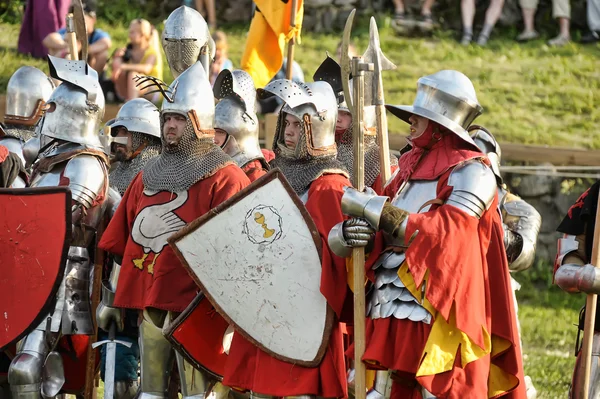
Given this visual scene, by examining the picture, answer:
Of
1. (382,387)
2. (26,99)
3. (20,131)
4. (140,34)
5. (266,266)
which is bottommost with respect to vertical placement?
(382,387)

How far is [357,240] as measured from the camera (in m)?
7.57

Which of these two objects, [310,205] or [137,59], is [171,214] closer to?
[310,205]

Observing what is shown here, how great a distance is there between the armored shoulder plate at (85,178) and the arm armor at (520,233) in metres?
2.55

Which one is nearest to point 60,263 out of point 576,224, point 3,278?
point 3,278

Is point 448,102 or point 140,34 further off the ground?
point 140,34

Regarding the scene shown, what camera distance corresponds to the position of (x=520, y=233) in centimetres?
983

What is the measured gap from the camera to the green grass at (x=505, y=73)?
1588 centimetres

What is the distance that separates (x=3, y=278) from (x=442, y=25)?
10260mm

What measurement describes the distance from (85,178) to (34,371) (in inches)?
46.8

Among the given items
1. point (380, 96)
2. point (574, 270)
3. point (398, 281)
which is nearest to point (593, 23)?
point (574, 270)

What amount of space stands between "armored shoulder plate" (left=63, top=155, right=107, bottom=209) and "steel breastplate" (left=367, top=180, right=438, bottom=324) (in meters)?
2.16

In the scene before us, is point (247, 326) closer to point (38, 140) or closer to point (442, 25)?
point (38, 140)

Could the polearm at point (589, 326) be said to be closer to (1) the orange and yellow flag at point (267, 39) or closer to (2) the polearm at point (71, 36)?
(2) the polearm at point (71, 36)

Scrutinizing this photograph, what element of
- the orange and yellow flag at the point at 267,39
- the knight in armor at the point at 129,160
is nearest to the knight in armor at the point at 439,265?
the knight in armor at the point at 129,160
